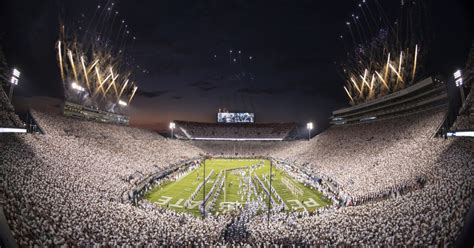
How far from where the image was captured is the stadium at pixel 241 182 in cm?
1338

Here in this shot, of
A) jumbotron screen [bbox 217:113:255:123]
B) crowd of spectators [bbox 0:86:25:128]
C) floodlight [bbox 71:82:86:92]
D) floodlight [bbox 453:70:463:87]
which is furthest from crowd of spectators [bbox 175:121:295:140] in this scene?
floodlight [bbox 453:70:463:87]

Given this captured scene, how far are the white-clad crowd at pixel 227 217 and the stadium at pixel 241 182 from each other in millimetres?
109

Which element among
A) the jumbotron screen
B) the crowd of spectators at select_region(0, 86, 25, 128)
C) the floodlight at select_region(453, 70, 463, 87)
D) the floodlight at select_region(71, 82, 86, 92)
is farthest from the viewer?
the jumbotron screen

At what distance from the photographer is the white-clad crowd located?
13.0m

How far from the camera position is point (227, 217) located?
19.8 meters

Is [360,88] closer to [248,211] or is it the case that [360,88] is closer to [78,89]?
Result: [248,211]

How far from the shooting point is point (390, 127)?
4234 cm

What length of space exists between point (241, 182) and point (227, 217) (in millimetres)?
16015

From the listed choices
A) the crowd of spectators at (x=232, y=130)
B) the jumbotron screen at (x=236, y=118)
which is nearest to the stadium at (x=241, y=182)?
the crowd of spectators at (x=232, y=130)

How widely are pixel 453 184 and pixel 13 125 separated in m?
35.6

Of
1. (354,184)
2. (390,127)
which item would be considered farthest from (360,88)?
(354,184)

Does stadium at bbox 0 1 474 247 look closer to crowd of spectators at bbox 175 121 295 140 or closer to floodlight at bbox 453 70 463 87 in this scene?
floodlight at bbox 453 70 463 87

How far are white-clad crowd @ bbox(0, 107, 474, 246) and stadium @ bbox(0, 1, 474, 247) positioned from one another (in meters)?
0.11

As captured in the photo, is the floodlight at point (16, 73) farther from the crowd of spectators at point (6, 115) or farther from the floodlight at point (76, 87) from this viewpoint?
the floodlight at point (76, 87)
